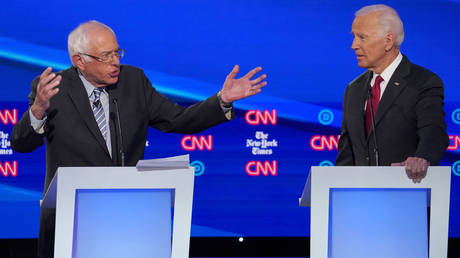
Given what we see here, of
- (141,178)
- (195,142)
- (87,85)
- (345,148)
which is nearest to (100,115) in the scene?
(87,85)

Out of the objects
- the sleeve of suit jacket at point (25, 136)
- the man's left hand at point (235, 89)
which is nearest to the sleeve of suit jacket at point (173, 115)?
the man's left hand at point (235, 89)

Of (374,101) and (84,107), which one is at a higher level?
(374,101)

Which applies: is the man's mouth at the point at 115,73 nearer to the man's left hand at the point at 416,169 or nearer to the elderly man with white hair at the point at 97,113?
the elderly man with white hair at the point at 97,113

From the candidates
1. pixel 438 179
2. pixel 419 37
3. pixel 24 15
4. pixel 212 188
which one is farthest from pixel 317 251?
pixel 24 15

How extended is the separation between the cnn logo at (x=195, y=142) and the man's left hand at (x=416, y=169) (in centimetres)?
236

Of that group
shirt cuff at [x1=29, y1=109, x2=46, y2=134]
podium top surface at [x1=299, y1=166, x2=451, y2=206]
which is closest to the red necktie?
podium top surface at [x1=299, y1=166, x2=451, y2=206]

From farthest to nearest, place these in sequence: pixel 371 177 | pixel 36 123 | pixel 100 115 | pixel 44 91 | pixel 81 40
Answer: pixel 81 40, pixel 100 115, pixel 36 123, pixel 44 91, pixel 371 177

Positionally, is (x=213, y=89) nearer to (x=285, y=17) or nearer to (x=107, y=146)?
(x=285, y=17)

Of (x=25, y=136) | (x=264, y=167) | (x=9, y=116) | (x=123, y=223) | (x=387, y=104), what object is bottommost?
(x=123, y=223)

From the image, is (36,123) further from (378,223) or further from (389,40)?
(389,40)

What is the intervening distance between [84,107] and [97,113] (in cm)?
7

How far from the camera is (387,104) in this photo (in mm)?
3297

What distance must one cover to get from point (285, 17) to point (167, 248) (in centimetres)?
262

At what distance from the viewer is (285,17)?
4762 mm
